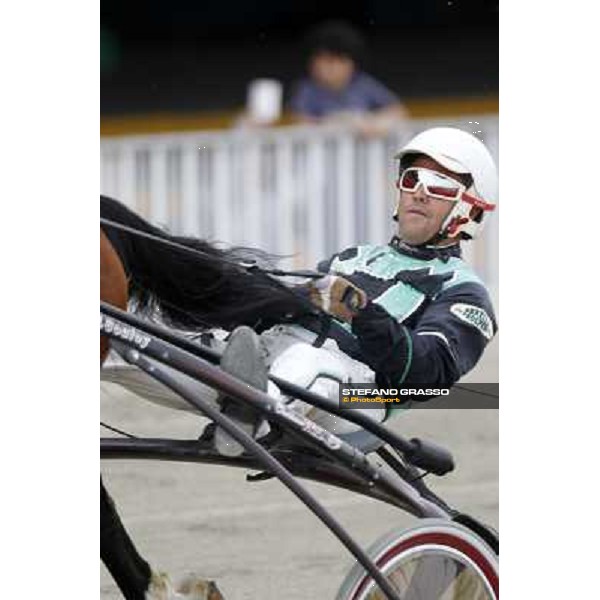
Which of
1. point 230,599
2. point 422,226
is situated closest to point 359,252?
point 422,226

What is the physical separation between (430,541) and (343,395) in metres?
0.42

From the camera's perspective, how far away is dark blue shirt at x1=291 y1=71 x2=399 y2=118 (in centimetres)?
1135

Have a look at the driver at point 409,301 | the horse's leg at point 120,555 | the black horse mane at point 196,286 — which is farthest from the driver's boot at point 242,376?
the horse's leg at point 120,555

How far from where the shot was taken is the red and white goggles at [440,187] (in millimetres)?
11336

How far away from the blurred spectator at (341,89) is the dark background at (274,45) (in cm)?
3

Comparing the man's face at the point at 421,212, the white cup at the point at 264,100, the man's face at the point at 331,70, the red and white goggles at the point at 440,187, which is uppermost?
the man's face at the point at 331,70

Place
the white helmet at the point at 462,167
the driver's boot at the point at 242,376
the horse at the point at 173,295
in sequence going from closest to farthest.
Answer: the driver's boot at the point at 242,376, the horse at the point at 173,295, the white helmet at the point at 462,167

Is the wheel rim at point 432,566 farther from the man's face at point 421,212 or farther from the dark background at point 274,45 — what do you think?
the dark background at point 274,45

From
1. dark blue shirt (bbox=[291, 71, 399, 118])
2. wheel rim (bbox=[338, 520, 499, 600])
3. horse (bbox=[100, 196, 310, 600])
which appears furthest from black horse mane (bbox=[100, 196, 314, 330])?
wheel rim (bbox=[338, 520, 499, 600])

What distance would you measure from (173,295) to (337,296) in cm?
40

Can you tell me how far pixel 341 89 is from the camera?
11.3m

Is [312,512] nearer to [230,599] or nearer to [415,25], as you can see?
[230,599]

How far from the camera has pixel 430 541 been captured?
11.3 metres

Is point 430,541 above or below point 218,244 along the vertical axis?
below
